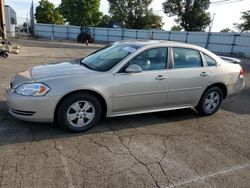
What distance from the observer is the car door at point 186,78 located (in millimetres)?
4586

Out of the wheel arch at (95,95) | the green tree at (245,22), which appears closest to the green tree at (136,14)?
the green tree at (245,22)

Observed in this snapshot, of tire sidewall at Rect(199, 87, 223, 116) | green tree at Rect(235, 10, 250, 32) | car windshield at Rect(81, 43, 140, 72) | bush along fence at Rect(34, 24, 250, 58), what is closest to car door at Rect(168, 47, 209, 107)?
tire sidewall at Rect(199, 87, 223, 116)

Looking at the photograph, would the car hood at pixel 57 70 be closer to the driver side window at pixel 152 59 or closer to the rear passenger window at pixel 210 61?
the driver side window at pixel 152 59

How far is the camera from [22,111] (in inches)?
146

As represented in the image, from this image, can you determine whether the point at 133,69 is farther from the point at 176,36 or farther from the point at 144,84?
the point at 176,36

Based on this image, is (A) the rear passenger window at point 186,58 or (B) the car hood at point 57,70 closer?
(B) the car hood at point 57,70

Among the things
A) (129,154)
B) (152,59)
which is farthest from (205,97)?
(129,154)

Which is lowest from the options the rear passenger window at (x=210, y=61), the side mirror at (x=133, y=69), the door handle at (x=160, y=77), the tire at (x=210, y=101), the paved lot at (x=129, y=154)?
the paved lot at (x=129, y=154)

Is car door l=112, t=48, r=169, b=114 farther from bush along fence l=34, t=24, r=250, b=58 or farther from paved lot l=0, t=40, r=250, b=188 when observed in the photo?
bush along fence l=34, t=24, r=250, b=58

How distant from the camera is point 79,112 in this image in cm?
396

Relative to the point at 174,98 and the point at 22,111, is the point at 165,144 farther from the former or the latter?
the point at 22,111

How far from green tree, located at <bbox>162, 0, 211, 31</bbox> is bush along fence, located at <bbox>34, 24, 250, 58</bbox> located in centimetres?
1694

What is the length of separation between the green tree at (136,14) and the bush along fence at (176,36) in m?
18.1

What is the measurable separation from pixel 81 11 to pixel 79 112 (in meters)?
50.1
